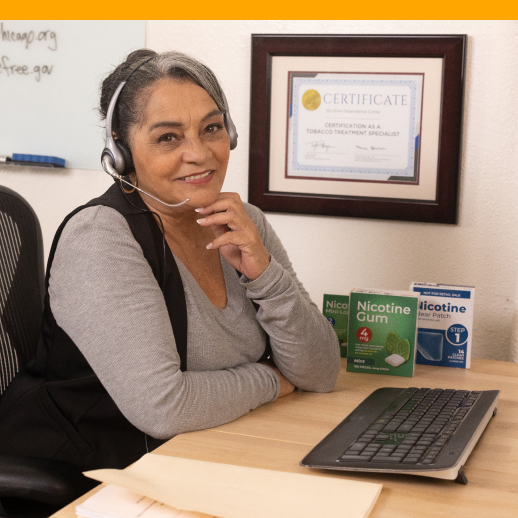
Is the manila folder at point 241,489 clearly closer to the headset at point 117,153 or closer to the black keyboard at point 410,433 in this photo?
the black keyboard at point 410,433

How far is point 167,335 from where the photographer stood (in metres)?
1.14

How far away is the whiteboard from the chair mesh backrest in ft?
2.28

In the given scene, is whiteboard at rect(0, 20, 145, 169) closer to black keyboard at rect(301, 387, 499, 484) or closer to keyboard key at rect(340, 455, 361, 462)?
black keyboard at rect(301, 387, 499, 484)

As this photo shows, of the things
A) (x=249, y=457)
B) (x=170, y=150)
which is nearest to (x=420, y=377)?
(x=249, y=457)

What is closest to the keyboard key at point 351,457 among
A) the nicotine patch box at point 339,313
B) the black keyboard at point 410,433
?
the black keyboard at point 410,433

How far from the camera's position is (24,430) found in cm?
123

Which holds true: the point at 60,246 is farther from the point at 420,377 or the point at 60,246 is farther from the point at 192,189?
the point at 420,377

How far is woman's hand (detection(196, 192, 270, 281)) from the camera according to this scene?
4.18ft

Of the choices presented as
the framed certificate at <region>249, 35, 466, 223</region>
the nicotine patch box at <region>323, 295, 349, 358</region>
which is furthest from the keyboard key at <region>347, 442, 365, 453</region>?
the framed certificate at <region>249, 35, 466, 223</region>

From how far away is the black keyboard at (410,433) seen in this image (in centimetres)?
90

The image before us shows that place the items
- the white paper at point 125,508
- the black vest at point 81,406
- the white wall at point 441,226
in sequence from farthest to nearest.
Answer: the white wall at point 441,226 → the black vest at point 81,406 → the white paper at point 125,508

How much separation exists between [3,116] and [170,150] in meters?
1.12

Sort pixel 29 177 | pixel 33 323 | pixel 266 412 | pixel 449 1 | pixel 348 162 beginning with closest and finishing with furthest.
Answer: pixel 266 412, pixel 33 323, pixel 449 1, pixel 348 162, pixel 29 177

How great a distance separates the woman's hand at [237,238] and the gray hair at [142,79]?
22 centimetres
